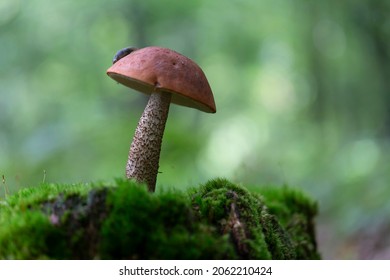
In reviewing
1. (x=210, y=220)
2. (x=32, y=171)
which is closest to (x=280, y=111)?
(x=32, y=171)

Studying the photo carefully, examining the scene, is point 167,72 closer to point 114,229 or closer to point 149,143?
point 149,143

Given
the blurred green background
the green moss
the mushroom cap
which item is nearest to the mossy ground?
the green moss

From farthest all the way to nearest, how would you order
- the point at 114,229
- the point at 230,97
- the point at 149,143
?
the point at 230,97 < the point at 149,143 < the point at 114,229

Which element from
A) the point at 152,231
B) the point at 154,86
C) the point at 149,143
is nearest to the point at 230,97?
the point at 149,143

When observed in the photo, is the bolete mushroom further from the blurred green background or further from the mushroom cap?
the blurred green background

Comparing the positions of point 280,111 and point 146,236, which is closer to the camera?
point 146,236

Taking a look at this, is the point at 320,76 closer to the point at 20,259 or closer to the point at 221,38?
the point at 221,38
